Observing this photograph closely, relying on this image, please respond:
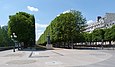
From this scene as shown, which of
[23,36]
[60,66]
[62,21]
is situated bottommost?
[60,66]

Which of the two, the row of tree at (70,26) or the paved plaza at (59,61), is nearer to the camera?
the paved plaza at (59,61)

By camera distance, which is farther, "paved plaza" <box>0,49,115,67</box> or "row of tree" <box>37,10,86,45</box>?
"row of tree" <box>37,10,86,45</box>

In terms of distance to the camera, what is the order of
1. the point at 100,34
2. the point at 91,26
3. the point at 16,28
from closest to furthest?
the point at 16,28 < the point at 100,34 < the point at 91,26

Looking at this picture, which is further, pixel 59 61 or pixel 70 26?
pixel 70 26

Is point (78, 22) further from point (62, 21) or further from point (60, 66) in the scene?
point (60, 66)

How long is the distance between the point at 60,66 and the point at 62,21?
5501 centimetres

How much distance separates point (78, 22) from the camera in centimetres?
7281

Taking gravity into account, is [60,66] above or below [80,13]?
below

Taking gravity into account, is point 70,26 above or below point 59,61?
above

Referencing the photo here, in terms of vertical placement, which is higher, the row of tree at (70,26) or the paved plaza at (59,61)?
the row of tree at (70,26)

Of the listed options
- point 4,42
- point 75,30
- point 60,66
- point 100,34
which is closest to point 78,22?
point 75,30

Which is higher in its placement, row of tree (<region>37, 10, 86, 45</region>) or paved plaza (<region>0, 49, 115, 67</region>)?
row of tree (<region>37, 10, 86, 45</region>)

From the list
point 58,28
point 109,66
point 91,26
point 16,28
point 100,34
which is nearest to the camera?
point 109,66

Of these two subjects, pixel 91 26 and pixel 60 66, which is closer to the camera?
pixel 60 66
